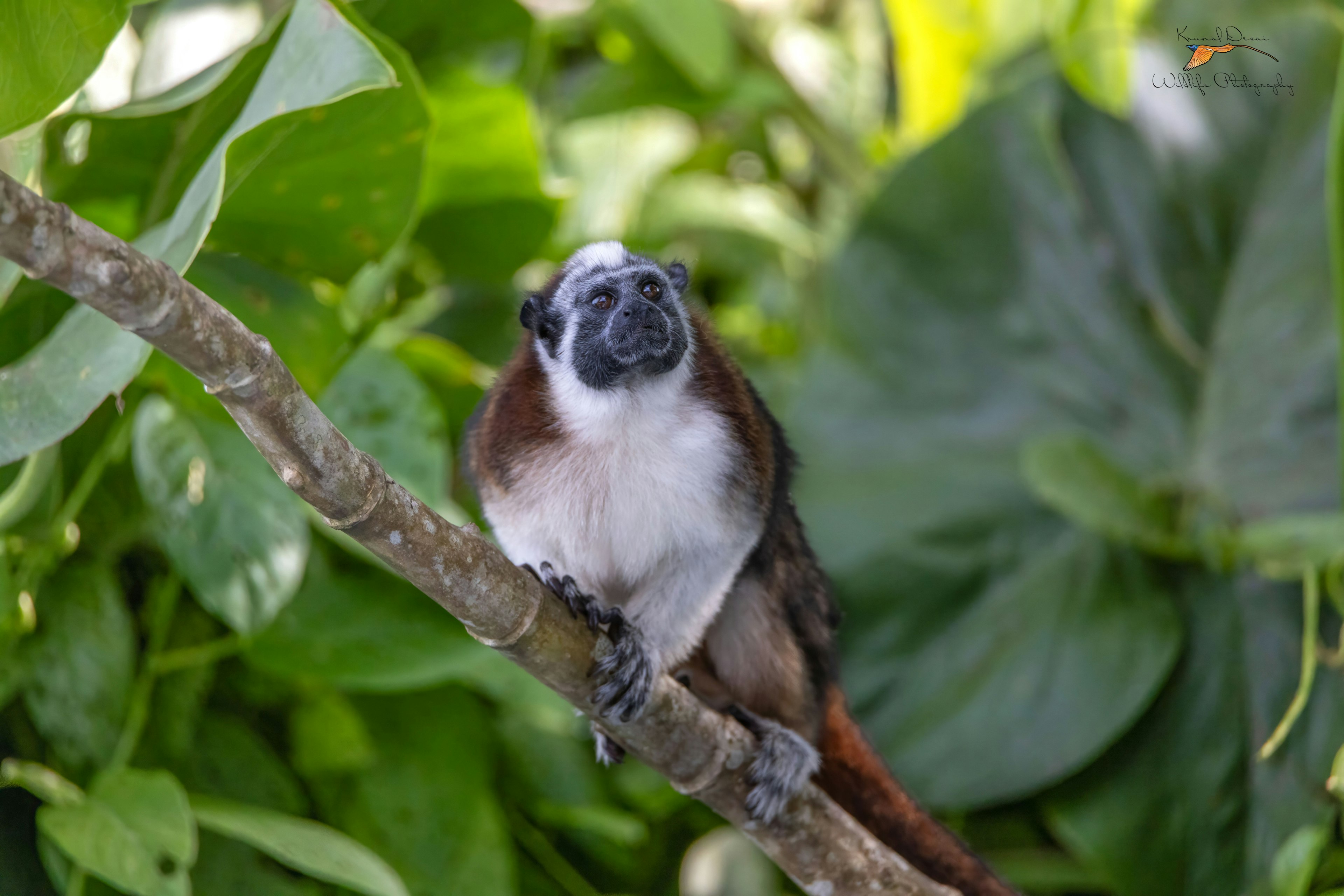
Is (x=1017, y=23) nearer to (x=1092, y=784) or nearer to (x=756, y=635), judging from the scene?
(x=1092, y=784)

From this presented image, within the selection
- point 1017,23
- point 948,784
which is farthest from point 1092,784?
point 1017,23

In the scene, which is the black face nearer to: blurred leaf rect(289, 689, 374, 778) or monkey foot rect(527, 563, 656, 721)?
monkey foot rect(527, 563, 656, 721)

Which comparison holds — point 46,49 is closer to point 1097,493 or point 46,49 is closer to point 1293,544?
point 1097,493

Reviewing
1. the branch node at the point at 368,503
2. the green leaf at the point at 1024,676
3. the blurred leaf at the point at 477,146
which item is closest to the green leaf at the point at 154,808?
the branch node at the point at 368,503

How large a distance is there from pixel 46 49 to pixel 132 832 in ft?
2.85

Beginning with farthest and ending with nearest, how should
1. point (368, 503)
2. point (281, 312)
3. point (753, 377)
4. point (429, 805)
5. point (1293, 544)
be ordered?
1. point (753, 377)
2. point (429, 805)
3. point (1293, 544)
4. point (281, 312)
5. point (368, 503)

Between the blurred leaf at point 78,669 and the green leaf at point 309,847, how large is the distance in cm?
17

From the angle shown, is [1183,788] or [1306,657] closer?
[1306,657]

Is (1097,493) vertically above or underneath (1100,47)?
underneath

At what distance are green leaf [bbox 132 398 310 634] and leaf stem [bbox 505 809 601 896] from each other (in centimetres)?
64

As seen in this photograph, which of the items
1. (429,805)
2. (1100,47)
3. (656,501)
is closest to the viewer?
(656,501)

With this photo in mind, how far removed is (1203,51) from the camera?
89.7 inches

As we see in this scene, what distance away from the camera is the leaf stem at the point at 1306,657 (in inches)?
58.2

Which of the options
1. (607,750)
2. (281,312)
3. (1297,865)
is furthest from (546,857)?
(1297,865)
